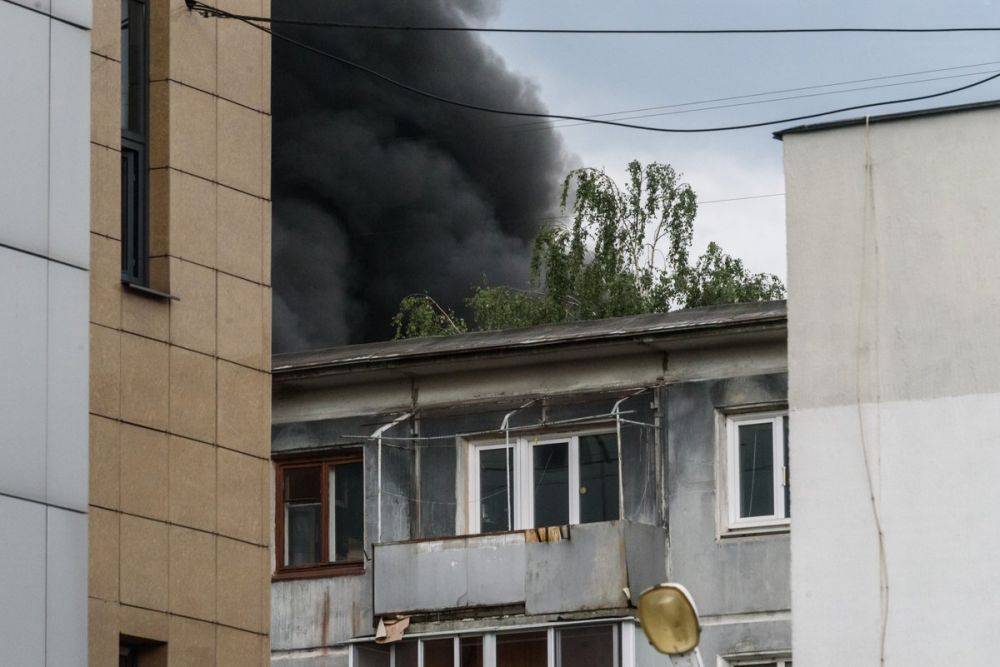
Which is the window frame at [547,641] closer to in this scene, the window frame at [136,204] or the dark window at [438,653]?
the dark window at [438,653]

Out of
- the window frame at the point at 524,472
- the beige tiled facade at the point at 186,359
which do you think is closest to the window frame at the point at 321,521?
the window frame at the point at 524,472

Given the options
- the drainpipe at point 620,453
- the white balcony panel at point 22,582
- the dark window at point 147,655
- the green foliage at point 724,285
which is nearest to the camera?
the white balcony panel at point 22,582

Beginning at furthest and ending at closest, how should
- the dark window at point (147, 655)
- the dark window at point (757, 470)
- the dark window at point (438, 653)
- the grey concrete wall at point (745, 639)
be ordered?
the dark window at point (438, 653) → the dark window at point (757, 470) → the grey concrete wall at point (745, 639) → the dark window at point (147, 655)

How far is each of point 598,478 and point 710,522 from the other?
1.90 metres

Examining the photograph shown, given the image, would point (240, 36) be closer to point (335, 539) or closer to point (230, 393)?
point (230, 393)

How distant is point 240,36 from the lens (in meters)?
25.0

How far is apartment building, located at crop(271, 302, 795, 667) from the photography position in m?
33.4

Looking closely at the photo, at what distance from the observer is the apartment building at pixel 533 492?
33.4 m

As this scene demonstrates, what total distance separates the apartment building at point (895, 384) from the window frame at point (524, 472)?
1618 centimetres

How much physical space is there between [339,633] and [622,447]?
512 cm

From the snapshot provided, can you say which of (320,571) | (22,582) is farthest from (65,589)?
(320,571)

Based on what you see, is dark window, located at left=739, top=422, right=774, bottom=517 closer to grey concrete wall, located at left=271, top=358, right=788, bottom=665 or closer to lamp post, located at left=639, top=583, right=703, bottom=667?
grey concrete wall, located at left=271, top=358, right=788, bottom=665

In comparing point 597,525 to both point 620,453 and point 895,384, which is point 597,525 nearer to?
point 620,453

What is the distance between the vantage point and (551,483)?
35.2 m
